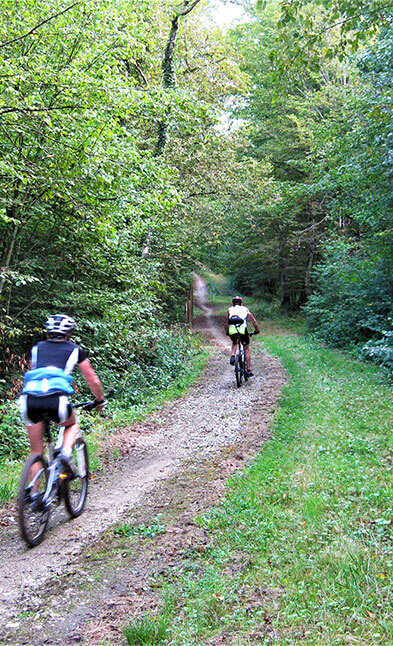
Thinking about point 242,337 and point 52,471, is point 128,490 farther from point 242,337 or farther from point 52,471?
point 242,337

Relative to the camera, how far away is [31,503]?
4387 mm

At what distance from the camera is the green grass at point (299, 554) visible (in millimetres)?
3020

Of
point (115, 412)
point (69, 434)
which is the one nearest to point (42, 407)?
point (69, 434)

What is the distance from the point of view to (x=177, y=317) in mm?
27234

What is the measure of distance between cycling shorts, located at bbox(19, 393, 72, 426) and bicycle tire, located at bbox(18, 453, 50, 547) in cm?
36

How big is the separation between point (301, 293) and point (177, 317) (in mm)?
10173

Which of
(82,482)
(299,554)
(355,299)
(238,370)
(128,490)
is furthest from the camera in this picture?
(355,299)

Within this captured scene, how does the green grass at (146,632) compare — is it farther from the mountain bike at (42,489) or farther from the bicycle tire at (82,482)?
the bicycle tire at (82,482)

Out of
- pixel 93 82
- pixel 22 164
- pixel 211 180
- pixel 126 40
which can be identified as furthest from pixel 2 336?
pixel 211 180

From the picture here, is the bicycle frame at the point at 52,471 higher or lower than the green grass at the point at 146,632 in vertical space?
higher

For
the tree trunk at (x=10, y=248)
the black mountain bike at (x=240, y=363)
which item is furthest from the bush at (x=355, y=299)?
the tree trunk at (x=10, y=248)

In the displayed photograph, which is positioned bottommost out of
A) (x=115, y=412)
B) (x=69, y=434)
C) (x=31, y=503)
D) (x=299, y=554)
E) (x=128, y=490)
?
(x=128, y=490)

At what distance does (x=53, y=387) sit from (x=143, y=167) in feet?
18.8

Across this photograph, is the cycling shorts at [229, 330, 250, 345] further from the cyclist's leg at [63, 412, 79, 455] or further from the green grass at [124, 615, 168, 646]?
the green grass at [124, 615, 168, 646]
